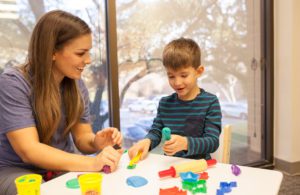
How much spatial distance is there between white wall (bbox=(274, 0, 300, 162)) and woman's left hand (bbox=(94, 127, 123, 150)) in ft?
5.79

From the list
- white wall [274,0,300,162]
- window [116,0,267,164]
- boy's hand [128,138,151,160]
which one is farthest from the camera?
white wall [274,0,300,162]

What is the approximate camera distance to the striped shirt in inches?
52.5

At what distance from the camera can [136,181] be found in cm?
95

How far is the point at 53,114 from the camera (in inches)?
48.1

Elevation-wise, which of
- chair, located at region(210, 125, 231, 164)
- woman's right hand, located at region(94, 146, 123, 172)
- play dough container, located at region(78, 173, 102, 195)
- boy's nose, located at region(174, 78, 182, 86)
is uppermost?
boy's nose, located at region(174, 78, 182, 86)

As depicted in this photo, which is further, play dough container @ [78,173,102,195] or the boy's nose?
the boy's nose

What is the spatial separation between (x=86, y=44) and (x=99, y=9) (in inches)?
34.0

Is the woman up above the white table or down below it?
above

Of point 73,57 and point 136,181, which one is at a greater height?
point 73,57

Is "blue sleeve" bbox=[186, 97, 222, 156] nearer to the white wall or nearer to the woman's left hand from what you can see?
the woman's left hand

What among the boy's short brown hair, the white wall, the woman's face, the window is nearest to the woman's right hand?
the woman's face

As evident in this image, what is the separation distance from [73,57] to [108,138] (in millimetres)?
346

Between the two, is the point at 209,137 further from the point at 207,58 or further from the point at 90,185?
the point at 207,58

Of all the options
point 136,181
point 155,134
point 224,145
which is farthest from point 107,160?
point 224,145
